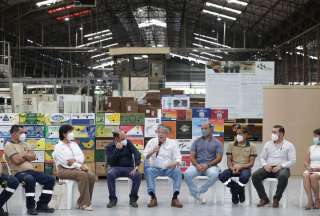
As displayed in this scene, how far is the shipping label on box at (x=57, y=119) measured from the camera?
11016 mm

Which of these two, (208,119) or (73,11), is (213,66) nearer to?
(208,119)

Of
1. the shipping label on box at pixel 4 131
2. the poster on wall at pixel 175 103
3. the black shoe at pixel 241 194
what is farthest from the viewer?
the poster on wall at pixel 175 103

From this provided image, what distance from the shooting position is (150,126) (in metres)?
11.4

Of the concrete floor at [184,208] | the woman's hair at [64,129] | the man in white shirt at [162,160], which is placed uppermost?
the woman's hair at [64,129]

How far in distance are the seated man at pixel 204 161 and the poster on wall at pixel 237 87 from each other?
2.90 meters

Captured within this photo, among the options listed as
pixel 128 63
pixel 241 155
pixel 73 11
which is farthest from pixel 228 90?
pixel 73 11

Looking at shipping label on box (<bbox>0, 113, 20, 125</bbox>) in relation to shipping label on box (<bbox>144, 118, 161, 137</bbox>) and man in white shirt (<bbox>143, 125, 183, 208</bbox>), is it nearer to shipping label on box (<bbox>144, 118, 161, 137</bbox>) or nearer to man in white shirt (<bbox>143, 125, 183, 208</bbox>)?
shipping label on box (<bbox>144, 118, 161, 137</bbox>)

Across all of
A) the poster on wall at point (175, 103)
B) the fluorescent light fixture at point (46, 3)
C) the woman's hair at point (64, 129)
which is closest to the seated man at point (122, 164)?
the woman's hair at point (64, 129)

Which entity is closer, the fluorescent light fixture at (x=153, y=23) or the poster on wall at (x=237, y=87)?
the poster on wall at (x=237, y=87)

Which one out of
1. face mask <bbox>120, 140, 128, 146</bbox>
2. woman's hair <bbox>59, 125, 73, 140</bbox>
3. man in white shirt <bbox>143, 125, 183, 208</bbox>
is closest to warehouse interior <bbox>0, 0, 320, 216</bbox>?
man in white shirt <bbox>143, 125, 183, 208</bbox>

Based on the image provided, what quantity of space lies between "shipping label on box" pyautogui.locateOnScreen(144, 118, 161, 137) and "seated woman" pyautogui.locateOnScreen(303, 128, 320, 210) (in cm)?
360

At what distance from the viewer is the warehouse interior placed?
1095 cm

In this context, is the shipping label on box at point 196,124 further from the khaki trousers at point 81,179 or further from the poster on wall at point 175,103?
the khaki trousers at point 81,179

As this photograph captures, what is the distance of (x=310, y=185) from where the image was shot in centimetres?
834
